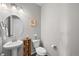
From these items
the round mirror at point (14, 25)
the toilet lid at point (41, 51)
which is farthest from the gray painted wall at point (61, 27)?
the round mirror at point (14, 25)

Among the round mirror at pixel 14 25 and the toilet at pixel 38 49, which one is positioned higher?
the round mirror at pixel 14 25

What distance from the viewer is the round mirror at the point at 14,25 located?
152 cm

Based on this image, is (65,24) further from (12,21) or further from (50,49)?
(12,21)

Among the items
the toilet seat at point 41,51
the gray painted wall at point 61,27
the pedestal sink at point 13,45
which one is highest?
the gray painted wall at point 61,27

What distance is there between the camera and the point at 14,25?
154cm

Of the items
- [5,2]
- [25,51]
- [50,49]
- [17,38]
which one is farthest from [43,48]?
[5,2]

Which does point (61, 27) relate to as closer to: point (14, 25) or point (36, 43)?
point (36, 43)

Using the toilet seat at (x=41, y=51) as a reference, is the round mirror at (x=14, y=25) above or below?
above

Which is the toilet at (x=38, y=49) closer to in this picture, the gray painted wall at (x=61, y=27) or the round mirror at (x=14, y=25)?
the gray painted wall at (x=61, y=27)

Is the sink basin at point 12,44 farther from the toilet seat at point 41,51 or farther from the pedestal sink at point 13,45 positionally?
the toilet seat at point 41,51

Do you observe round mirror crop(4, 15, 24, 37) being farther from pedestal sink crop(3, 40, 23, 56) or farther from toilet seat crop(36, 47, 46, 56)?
toilet seat crop(36, 47, 46, 56)

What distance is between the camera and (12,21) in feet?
5.00

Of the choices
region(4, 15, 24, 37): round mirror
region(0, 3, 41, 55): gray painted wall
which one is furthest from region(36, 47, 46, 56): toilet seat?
region(4, 15, 24, 37): round mirror

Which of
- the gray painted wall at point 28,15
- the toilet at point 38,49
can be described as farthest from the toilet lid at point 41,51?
the gray painted wall at point 28,15
